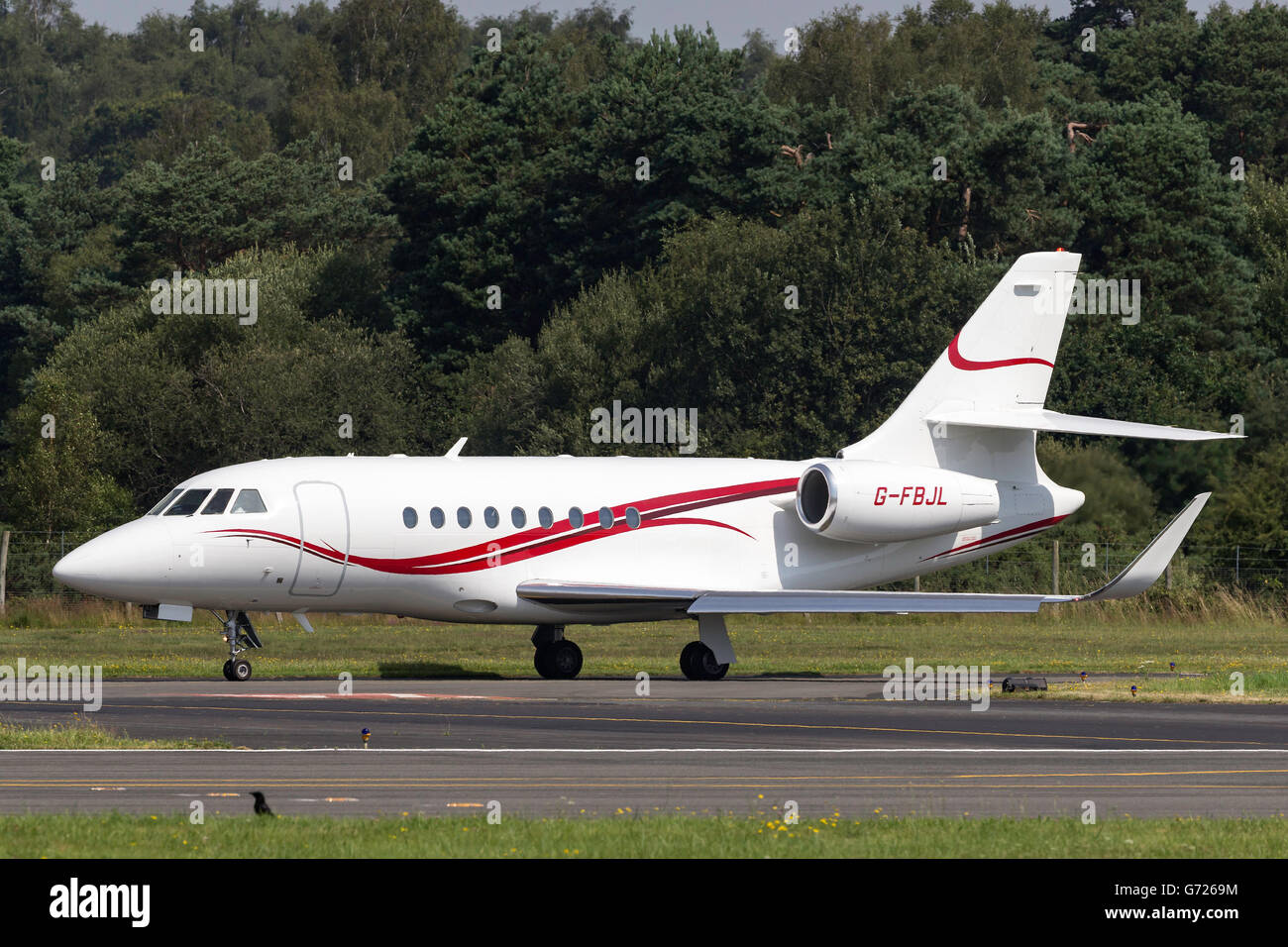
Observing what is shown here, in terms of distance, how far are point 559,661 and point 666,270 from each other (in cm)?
3925

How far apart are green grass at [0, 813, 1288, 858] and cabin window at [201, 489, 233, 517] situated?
1646 cm

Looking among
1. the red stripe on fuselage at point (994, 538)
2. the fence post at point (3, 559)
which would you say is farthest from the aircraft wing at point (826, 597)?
the fence post at point (3, 559)

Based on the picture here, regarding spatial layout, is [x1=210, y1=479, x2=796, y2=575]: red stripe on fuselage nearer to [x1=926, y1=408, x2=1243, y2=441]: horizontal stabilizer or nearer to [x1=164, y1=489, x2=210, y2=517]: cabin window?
[x1=164, y1=489, x2=210, y2=517]: cabin window

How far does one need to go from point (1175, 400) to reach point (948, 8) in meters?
81.9

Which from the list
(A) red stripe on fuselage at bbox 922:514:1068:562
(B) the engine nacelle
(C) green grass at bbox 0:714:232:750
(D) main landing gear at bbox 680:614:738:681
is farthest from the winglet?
(C) green grass at bbox 0:714:232:750

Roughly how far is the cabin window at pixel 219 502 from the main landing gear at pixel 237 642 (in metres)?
1.76

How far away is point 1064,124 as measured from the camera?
93.2 metres

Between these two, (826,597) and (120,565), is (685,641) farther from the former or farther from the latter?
(120,565)

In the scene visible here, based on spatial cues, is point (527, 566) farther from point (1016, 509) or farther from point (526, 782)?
point (526, 782)

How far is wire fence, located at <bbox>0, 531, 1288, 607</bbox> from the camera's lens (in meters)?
49.4

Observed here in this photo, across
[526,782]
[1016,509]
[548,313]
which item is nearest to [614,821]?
[526,782]

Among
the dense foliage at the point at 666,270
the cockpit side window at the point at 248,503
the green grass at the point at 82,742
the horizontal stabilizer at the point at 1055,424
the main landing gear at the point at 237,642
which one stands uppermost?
the dense foliage at the point at 666,270

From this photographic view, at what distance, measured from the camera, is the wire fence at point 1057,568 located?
49.4m

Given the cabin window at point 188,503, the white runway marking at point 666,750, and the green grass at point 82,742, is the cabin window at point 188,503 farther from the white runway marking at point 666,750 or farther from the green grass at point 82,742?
the white runway marking at point 666,750
